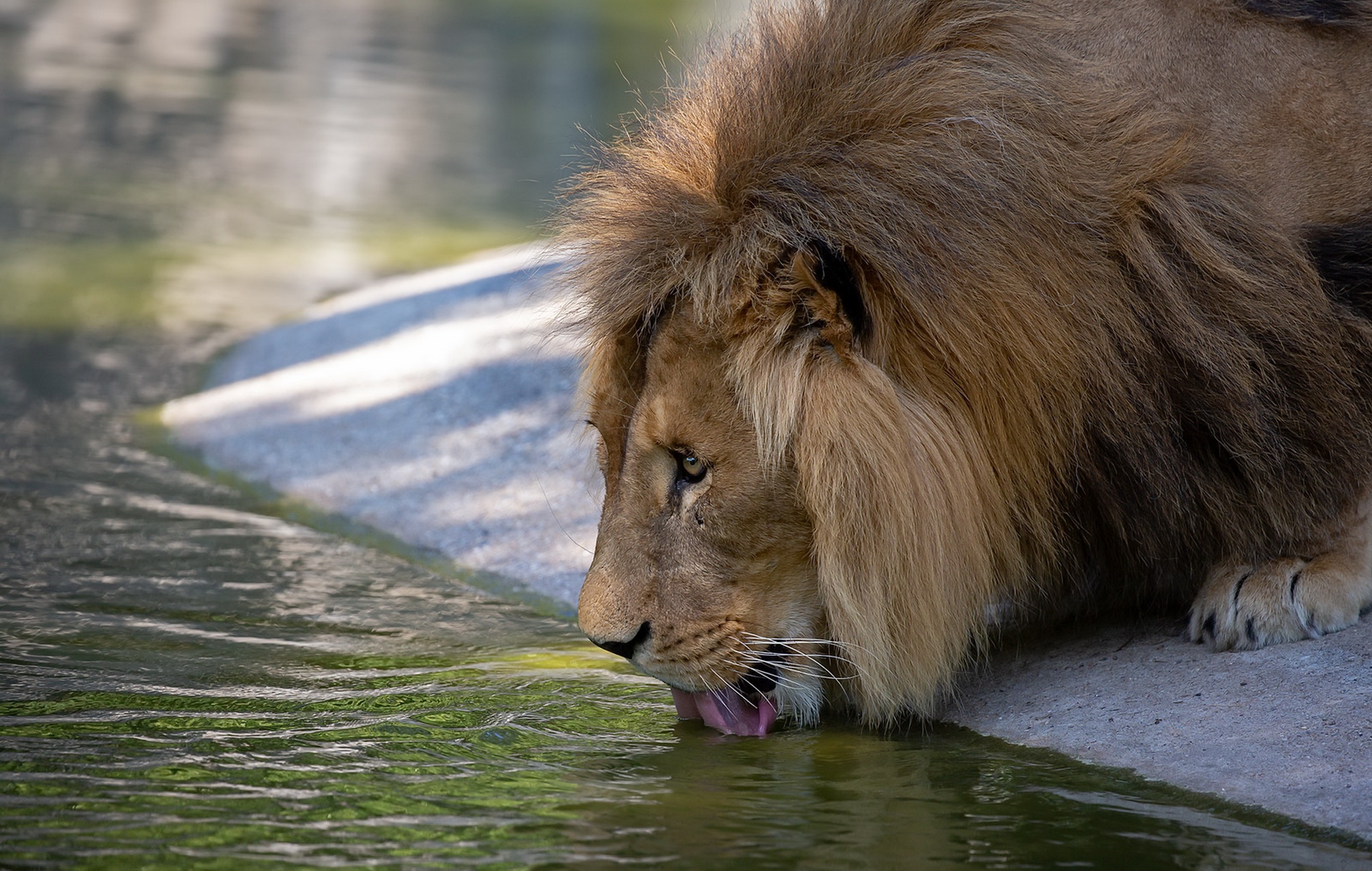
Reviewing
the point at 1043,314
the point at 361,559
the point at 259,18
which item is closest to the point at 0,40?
the point at 259,18

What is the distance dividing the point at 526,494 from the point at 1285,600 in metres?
2.86

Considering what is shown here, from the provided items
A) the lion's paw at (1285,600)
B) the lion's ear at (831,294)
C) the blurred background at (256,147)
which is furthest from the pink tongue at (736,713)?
the blurred background at (256,147)

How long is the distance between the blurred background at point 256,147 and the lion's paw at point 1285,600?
1882mm

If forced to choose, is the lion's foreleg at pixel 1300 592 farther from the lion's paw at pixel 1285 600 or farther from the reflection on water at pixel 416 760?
the reflection on water at pixel 416 760

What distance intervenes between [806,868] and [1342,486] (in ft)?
5.36

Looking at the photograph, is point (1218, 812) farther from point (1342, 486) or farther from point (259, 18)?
point (259, 18)

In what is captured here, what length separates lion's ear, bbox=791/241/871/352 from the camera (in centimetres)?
328

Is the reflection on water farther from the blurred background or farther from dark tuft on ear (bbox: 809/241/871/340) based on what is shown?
the blurred background

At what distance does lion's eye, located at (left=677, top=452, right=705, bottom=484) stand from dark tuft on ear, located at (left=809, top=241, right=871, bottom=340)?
1.40ft

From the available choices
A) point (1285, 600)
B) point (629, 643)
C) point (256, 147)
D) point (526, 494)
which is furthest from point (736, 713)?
point (256, 147)

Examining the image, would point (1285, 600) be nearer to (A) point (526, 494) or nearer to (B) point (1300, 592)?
(B) point (1300, 592)

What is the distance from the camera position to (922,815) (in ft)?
10.5

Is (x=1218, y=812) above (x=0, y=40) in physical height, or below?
below

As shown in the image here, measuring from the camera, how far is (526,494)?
582 cm
